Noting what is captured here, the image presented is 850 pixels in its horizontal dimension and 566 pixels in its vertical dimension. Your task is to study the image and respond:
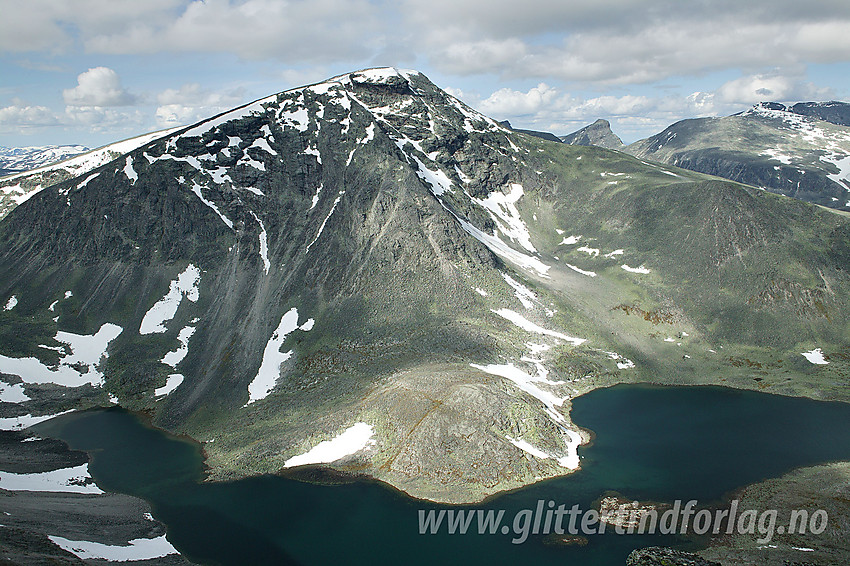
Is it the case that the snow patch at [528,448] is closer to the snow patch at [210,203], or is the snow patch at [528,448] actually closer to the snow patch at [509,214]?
the snow patch at [509,214]

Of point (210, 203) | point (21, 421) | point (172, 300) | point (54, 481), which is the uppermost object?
point (210, 203)

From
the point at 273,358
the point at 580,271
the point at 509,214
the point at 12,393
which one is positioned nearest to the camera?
the point at 12,393

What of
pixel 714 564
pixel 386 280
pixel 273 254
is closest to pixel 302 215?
pixel 273 254

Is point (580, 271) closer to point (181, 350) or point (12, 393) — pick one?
point (181, 350)

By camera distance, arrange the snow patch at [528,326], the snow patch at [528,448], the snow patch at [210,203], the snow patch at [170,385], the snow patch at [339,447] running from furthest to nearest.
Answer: the snow patch at [210,203], the snow patch at [528,326], the snow patch at [170,385], the snow patch at [339,447], the snow patch at [528,448]

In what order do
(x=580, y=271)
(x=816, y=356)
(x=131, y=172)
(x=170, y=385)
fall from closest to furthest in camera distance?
(x=170, y=385)
(x=816, y=356)
(x=131, y=172)
(x=580, y=271)

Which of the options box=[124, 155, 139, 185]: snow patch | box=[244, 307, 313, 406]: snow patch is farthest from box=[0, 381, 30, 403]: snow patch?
box=[124, 155, 139, 185]: snow patch

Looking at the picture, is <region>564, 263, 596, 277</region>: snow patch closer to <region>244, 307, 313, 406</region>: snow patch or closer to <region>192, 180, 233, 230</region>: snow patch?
<region>244, 307, 313, 406</region>: snow patch

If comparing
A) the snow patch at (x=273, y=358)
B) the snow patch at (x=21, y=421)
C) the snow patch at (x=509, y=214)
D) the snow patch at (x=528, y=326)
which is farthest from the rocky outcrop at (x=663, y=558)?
the snow patch at (x=509, y=214)

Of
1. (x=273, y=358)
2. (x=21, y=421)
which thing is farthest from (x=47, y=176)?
(x=273, y=358)

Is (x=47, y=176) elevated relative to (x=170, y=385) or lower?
elevated
